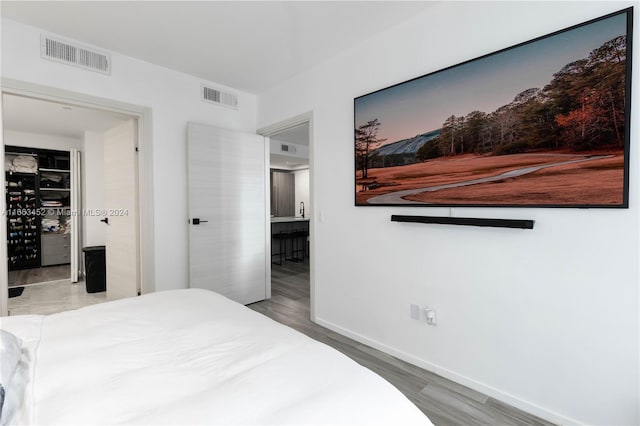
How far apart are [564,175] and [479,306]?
3.03 ft

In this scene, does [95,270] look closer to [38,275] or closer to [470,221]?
[38,275]

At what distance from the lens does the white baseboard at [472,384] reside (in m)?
1.70

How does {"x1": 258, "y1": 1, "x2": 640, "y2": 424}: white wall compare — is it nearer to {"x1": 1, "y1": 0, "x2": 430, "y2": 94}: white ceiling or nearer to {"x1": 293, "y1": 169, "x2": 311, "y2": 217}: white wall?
{"x1": 1, "y1": 0, "x2": 430, "y2": 94}: white ceiling

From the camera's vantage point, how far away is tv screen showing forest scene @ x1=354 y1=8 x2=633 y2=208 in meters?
1.50

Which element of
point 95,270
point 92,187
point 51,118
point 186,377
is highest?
point 51,118

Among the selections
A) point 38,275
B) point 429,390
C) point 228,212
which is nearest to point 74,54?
point 228,212

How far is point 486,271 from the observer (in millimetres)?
1952

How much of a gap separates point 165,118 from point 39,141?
12.9 ft

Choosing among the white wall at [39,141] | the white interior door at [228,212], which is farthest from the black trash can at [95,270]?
the white wall at [39,141]

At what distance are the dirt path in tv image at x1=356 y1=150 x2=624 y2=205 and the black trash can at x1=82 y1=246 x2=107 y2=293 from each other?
4.03 metres

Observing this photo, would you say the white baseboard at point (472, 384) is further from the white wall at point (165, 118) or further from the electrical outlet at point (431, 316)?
the white wall at point (165, 118)

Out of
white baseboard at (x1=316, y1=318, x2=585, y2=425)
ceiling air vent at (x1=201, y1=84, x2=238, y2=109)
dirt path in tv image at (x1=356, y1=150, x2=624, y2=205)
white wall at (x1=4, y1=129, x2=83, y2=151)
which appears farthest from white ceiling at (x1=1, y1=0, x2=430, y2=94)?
white wall at (x1=4, y1=129, x2=83, y2=151)

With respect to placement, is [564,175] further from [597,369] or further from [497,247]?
[597,369]

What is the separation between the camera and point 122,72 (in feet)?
9.29
